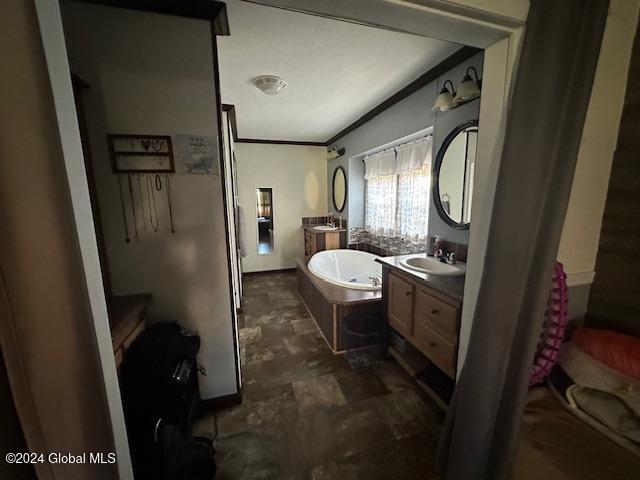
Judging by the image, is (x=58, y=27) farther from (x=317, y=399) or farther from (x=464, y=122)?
(x=464, y=122)

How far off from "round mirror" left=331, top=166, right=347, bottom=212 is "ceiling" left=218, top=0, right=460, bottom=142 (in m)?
1.23

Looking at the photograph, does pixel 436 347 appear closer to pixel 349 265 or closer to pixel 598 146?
pixel 598 146

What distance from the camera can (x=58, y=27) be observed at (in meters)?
0.54

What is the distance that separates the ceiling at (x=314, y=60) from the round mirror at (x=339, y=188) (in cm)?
123

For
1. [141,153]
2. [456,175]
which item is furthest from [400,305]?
[141,153]

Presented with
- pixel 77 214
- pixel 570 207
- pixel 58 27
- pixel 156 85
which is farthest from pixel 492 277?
pixel 156 85

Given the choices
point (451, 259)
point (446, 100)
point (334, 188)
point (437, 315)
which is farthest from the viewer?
point (334, 188)

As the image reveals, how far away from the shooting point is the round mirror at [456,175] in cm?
203

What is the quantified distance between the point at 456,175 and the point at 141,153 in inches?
93.6

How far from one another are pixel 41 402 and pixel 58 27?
817 mm

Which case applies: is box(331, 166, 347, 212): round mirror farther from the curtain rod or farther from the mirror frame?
the curtain rod

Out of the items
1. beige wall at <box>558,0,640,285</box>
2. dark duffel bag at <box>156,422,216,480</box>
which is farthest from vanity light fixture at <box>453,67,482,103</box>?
dark duffel bag at <box>156,422,216,480</box>

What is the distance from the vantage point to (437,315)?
1.60 meters

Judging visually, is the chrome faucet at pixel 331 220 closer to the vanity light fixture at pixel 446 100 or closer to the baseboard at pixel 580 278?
the vanity light fixture at pixel 446 100
